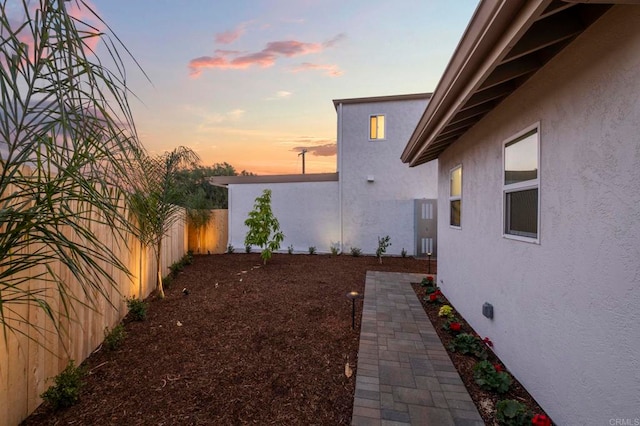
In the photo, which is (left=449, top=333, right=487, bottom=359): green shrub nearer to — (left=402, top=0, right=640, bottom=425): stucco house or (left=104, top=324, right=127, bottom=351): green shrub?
(left=402, top=0, right=640, bottom=425): stucco house

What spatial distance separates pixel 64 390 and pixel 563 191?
4.26 meters

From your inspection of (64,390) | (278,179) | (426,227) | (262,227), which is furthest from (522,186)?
(278,179)

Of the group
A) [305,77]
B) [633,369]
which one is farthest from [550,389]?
[305,77]

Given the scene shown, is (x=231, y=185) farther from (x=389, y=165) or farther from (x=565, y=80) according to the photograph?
(x=565, y=80)

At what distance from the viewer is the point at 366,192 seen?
11.0 m

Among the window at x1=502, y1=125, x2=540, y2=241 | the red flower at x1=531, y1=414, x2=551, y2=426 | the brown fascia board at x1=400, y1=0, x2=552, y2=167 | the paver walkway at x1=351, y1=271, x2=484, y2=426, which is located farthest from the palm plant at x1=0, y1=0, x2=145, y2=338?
the window at x1=502, y1=125, x2=540, y2=241

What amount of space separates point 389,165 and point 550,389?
30.1 ft

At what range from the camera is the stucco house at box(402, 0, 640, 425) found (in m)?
1.63

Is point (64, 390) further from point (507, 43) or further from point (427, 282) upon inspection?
point (427, 282)

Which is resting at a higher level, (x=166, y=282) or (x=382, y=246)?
(x=382, y=246)

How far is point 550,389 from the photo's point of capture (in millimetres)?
2305

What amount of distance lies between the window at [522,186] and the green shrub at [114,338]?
458cm

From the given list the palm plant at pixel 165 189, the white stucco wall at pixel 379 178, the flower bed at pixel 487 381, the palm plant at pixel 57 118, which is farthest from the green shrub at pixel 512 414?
the white stucco wall at pixel 379 178

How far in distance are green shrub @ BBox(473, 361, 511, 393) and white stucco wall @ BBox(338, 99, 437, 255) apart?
801 cm
